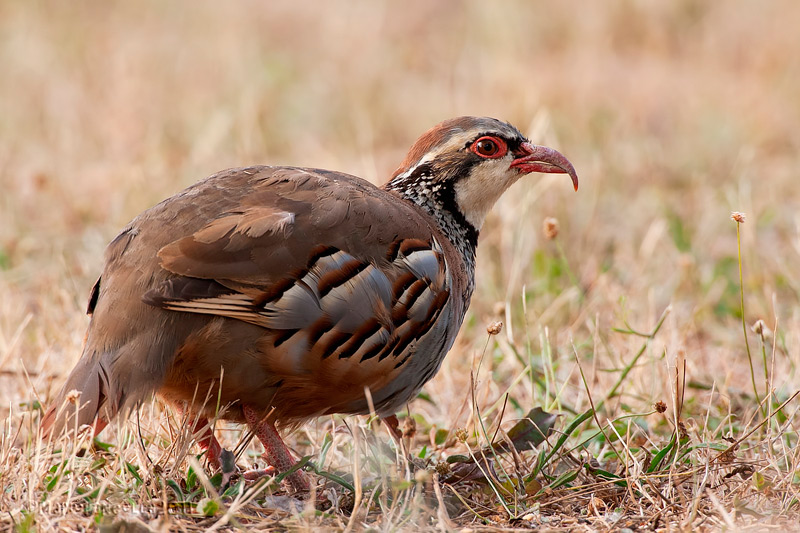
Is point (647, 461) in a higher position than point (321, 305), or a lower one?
lower

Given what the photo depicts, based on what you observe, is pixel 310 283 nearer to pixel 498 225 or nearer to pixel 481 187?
pixel 481 187

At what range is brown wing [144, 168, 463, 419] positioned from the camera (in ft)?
10.5

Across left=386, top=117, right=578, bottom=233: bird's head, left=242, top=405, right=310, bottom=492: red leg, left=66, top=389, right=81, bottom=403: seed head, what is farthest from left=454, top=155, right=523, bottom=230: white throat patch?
left=66, top=389, right=81, bottom=403: seed head

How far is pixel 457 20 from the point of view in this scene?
11.1 metres

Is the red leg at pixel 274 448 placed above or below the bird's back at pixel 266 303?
below

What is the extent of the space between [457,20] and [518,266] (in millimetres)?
6410

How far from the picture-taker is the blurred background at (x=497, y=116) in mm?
5098

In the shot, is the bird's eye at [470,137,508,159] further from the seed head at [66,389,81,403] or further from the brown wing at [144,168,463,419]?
the seed head at [66,389,81,403]

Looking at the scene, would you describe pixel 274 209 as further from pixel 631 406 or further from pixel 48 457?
pixel 631 406

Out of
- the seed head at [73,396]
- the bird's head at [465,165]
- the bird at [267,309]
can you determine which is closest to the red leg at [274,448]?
the bird at [267,309]

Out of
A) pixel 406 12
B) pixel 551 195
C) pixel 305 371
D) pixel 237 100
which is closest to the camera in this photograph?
pixel 305 371

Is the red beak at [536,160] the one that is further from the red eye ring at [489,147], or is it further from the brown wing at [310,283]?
the brown wing at [310,283]

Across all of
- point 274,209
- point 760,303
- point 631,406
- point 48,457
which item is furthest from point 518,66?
point 48,457

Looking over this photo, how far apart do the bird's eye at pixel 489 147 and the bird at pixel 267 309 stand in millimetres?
602
